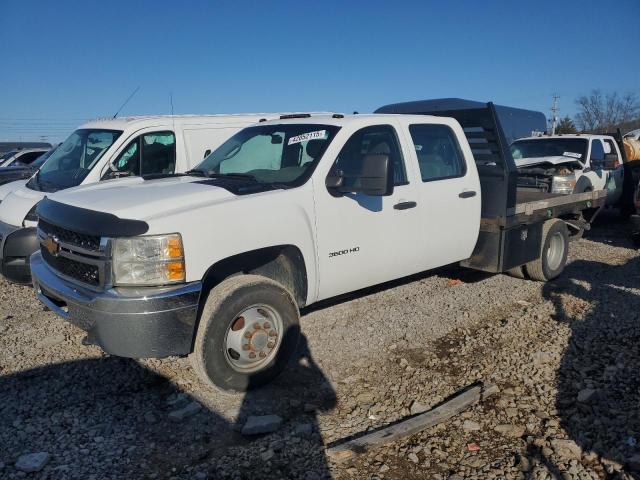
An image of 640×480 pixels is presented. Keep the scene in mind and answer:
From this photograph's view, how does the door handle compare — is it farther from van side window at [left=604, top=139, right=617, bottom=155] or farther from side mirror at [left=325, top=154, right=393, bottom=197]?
van side window at [left=604, top=139, right=617, bottom=155]

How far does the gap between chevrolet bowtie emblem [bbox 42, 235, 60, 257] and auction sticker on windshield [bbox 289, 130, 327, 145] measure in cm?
204

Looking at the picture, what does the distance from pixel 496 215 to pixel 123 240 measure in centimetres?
380

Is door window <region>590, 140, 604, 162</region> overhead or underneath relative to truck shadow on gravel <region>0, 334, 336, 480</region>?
overhead

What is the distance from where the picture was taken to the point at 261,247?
384cm

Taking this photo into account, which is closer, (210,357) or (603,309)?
(210,357)

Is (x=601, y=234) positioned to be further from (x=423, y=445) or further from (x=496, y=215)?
(x=423, y=445)

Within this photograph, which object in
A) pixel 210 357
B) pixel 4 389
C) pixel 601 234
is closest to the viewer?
pixel 210 357

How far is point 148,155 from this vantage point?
718 centimetres

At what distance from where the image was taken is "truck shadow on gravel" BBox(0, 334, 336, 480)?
10.1 feet

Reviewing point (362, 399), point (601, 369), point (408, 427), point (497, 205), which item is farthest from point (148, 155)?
point (601, 369)

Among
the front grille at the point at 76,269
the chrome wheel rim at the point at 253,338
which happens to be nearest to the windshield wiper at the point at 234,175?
the chrome wheel rim at the point at 253,338

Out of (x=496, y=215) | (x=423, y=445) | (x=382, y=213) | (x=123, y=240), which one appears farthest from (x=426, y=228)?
(x=123, y=240)

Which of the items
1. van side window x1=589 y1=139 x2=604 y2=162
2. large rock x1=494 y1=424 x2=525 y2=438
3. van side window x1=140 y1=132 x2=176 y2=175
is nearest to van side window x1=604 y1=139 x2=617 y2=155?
van side window x1=589 y1=139 x2=604 y2=162

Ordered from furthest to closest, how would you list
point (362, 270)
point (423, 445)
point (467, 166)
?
point (467, 166)
point (362, 270)
point (423, 445)
